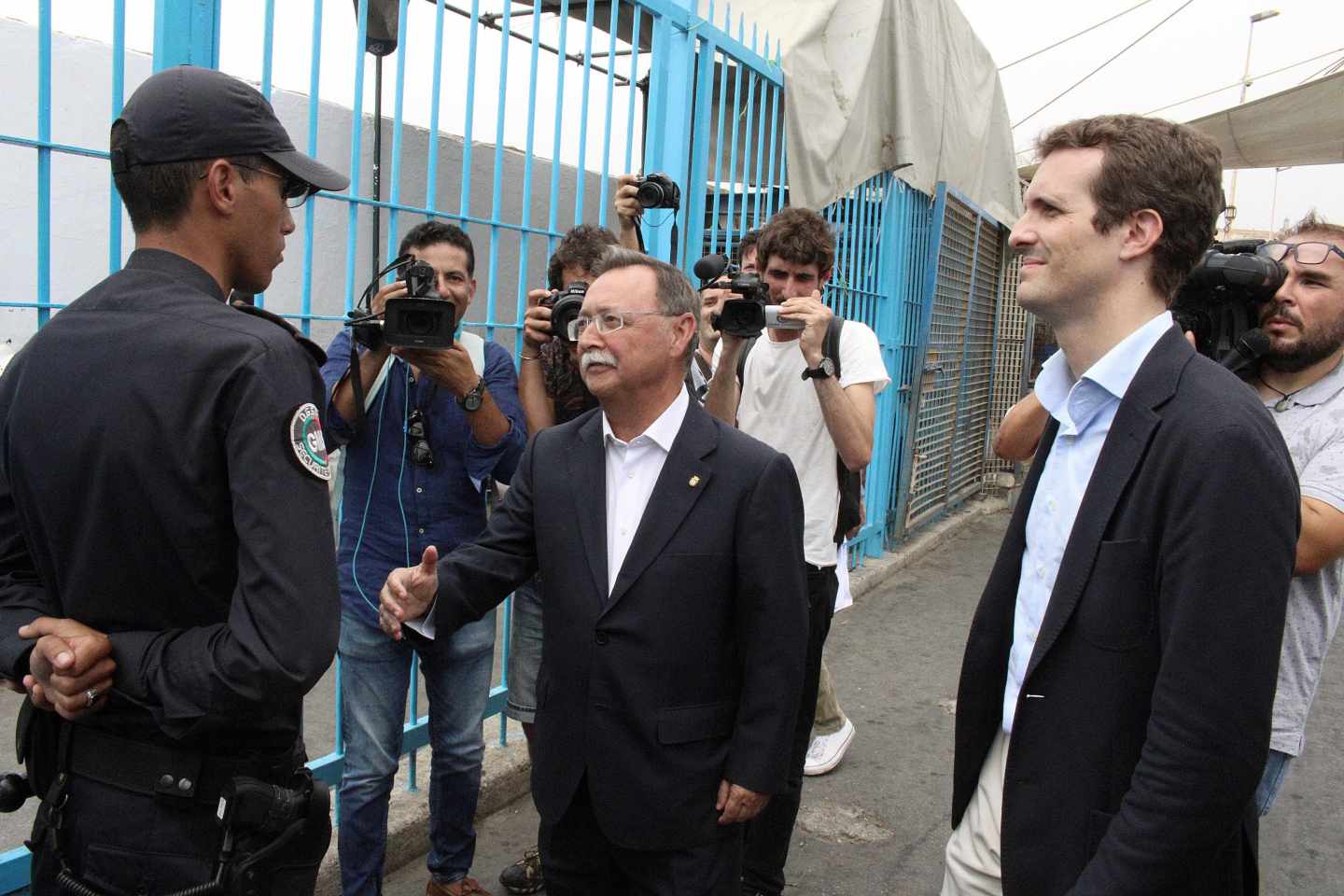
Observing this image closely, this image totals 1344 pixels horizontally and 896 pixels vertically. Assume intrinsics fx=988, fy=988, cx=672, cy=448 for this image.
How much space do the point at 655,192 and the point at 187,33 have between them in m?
1.57

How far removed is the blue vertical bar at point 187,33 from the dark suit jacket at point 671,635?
147 cm

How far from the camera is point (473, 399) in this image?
2.65 m

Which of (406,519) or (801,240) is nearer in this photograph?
(406,519)

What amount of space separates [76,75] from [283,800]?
3249 mm

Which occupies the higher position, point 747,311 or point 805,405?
point 747,311

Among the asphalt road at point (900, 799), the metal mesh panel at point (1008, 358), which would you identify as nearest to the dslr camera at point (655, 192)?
the asphalt road at point (900, 799)

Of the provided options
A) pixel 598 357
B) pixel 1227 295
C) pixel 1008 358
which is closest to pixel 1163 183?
pixel 1227 295

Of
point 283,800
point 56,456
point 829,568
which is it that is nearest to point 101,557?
point 56,456

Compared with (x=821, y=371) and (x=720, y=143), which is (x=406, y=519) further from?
(x=720, y=143)

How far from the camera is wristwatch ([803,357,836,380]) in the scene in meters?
3.01

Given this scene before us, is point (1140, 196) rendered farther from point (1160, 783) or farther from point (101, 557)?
point (101, 557)

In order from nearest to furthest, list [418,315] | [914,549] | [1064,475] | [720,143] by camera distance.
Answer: [1064,475]
[418,315]
[720,143]
[914,549]

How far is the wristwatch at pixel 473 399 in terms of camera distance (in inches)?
104

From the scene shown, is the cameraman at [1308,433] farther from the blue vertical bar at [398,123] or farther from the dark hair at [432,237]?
the blue vertical bar at [398,123]
